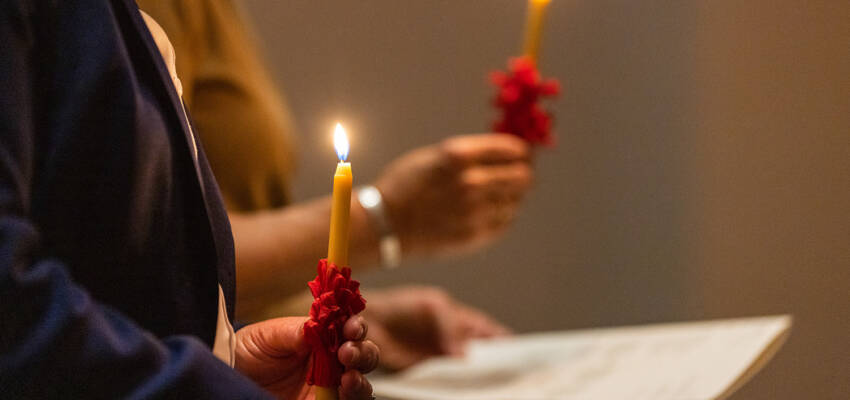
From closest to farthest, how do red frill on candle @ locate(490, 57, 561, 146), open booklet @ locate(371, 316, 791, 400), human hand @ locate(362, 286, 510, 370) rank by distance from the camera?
open booklet @ locate(371, 316, 791, 400) → red frill on candle @ locate(490, 57, 561, 146) → human hand @ locate(362, 286, 510, 370)

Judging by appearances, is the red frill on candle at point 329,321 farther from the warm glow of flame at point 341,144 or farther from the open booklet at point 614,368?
the open booklet at point 614,368

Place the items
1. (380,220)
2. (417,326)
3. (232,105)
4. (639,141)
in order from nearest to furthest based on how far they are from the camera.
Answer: (232,105)
(380,220)
(417,326)
(639,141)

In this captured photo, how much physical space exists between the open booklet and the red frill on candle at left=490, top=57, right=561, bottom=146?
160 millimetres

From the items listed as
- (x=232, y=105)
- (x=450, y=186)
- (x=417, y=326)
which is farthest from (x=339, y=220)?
(x=417, y=326)

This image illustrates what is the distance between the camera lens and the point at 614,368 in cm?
50

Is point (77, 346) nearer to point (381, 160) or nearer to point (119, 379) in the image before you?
point (119, 379)

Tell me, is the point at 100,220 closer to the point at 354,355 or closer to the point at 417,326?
the point at 354,355

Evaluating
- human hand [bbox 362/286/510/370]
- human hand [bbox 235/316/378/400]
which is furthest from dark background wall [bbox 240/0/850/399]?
human hand [bbox 235/316/378/400]

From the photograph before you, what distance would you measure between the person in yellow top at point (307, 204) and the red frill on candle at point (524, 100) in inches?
0.5

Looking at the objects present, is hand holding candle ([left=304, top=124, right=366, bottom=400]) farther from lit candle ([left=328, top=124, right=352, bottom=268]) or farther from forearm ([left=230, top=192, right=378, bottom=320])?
forearm ([left=230, top=192, right=378, bottom=320])

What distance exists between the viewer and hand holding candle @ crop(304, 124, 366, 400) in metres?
0.24

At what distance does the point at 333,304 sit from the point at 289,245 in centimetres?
32

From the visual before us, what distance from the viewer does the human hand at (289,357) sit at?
23 centimetres

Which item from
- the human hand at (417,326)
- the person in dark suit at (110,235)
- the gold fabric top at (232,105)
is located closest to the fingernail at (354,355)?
the person in dark suit at (110,235)
